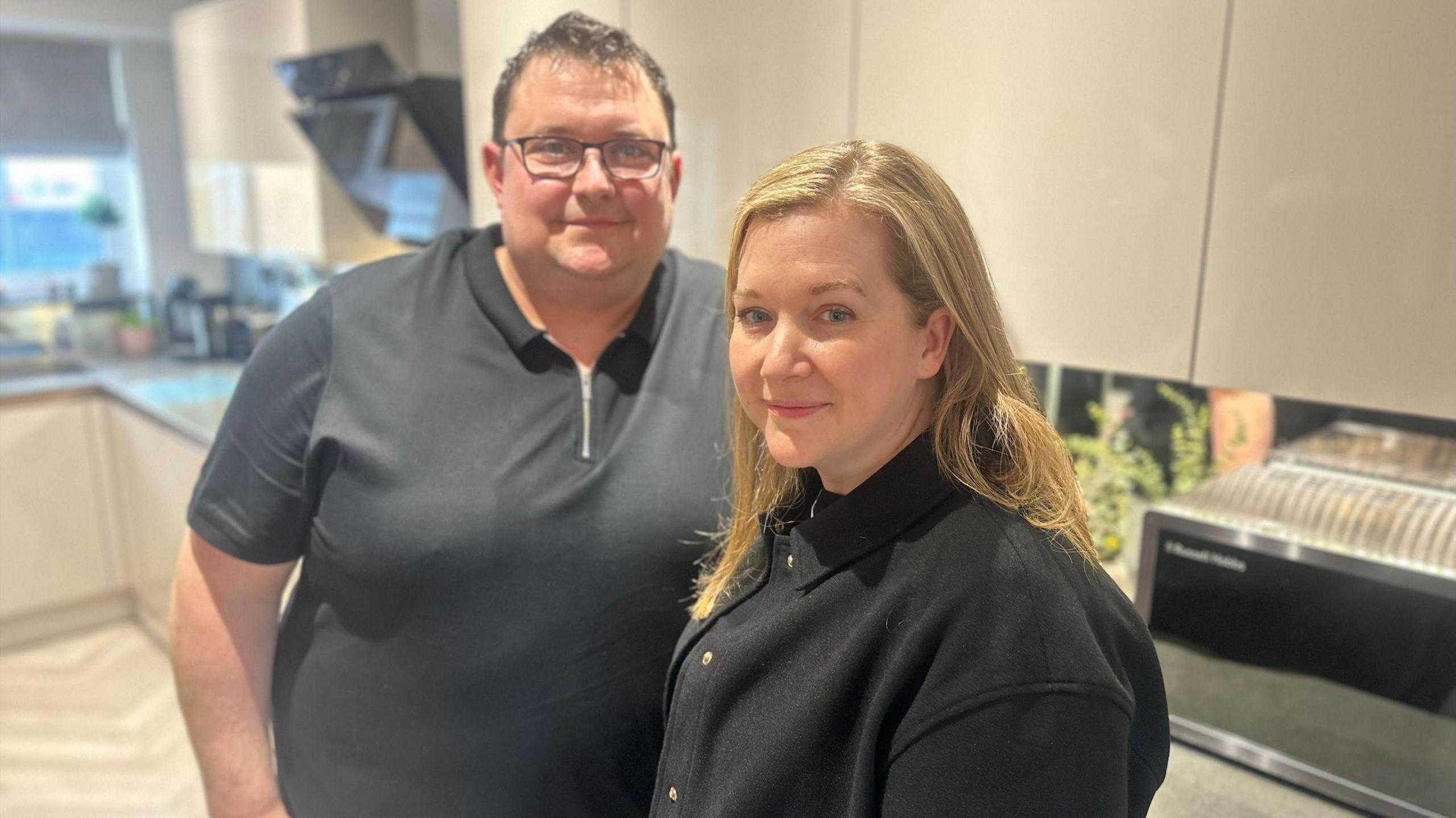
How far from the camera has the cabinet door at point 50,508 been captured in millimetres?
2967

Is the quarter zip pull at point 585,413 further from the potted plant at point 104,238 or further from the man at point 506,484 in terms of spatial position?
the potted plant at point 104,238

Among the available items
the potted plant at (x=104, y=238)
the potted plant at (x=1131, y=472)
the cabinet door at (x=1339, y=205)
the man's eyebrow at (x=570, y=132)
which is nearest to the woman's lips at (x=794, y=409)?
the man's eyebrow at (x=570, y=132)

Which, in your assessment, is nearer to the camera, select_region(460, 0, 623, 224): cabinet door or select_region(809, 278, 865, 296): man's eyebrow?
select_region(809, 278, 865, 296): man's eyebrow

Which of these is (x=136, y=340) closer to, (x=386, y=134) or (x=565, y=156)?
(x=386, y=134)

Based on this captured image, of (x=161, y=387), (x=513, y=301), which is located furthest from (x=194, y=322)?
(x=513, y=301)

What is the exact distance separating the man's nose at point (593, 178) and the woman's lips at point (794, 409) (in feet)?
1.64

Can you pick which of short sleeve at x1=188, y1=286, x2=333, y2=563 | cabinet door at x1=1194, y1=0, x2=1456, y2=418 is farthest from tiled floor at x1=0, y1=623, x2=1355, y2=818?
cabinet door at x1=1194, y1=0, x2=1456, y2=418

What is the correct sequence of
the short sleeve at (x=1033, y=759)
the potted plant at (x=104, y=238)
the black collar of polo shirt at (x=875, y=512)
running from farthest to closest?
the potted plant at (x=104, y=238), the black collar of polo shirt at (x=875, y=512), the short sleeve at (x=1033, y=759)

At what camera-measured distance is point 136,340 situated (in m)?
3.70

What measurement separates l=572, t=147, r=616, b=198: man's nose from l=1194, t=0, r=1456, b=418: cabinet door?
711mm

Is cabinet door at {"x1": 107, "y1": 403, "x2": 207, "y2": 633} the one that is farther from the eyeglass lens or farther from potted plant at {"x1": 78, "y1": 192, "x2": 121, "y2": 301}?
the eyeglass lens

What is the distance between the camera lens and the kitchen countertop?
8.83 feet

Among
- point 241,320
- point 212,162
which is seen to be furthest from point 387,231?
point 241,320

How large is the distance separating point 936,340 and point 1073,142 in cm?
63
